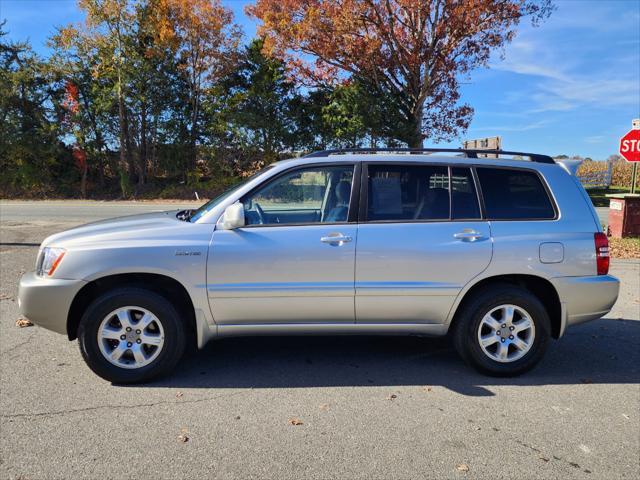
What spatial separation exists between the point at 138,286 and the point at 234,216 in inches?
37.8

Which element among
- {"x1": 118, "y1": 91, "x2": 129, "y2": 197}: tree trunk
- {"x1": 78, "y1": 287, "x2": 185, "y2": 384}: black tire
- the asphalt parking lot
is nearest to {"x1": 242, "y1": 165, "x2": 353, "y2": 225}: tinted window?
{"x1": 78, "y1": 287, "x2": 185, "y2": 384}: black tire

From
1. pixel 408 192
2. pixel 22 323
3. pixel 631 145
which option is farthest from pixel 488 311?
pixel 631 145

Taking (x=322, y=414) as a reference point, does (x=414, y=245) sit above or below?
above

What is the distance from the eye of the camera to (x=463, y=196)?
13.4 ft

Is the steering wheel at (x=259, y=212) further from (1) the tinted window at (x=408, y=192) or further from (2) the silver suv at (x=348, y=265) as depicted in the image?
(1) the tinted window at (x=408, y=192)

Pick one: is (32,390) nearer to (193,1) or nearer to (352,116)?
(352,116)

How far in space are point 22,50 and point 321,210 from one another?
93.2 ft

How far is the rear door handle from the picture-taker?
12.9 ft

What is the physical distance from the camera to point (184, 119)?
25359 mm

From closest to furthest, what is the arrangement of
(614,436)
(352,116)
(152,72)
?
1. (614,436)
2. (352,116)
3. (152,72)

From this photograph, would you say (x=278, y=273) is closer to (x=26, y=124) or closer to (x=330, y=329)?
(x=330, y=329)

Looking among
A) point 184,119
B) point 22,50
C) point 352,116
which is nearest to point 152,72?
point 184,119

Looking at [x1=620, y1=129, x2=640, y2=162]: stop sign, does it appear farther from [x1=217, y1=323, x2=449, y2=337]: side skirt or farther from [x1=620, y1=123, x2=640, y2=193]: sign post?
[x1=217, y1=323, x2=449, y2=337]: side skirt

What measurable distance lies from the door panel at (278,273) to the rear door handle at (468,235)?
0.86 m
